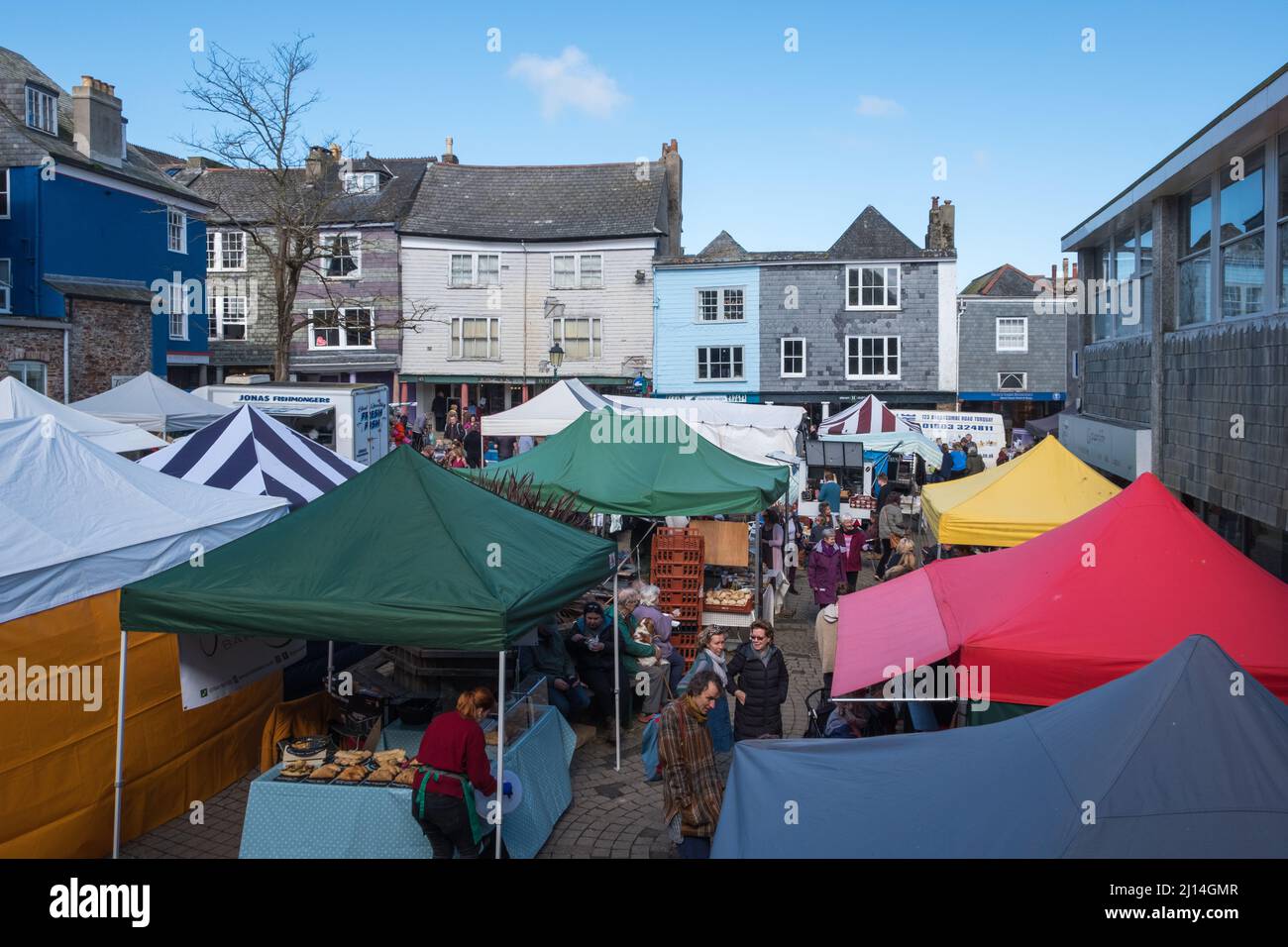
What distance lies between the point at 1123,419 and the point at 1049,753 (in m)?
13.3

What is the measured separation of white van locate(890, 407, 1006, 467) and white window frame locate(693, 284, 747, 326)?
10.9 metres

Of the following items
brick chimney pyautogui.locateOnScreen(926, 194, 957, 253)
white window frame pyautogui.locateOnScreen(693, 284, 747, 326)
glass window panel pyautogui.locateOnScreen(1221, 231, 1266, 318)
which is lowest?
glass window panel pyautogui.locateOnScreen(1221, 231, 1266, 318)

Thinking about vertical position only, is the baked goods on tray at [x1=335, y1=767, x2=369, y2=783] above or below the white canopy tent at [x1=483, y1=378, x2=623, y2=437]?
below

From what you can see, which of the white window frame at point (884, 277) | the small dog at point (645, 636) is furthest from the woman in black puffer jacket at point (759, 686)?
the white window frame at point (884, 277)

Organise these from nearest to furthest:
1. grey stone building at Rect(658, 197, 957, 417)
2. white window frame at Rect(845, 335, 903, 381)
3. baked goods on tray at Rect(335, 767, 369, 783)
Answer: baked goods on tray at Rect(335, 767, 369, 783)
grey stone building at Rect(658, 197, 957, 417)
white window frame at Rect(845, 335, 903, 381)

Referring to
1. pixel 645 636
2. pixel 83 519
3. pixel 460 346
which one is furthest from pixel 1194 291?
pixel 460 346

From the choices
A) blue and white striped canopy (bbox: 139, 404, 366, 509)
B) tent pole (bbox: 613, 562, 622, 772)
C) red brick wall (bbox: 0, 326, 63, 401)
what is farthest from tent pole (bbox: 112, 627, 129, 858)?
red brick wall (bbox: 0, 326, 63, 401)

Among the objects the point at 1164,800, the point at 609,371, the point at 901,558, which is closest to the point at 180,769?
the point at 1164,800

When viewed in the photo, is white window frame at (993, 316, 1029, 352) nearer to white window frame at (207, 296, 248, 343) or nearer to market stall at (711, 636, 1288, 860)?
white window frame at (207, 296, 248, 343)

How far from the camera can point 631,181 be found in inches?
1663

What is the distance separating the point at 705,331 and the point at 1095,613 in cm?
3385

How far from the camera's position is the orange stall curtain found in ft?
23.7

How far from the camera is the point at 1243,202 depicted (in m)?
11.5

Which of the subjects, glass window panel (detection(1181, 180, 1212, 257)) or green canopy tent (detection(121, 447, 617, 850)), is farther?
glass window panel (detection(1181, 180, 1212, 257))
